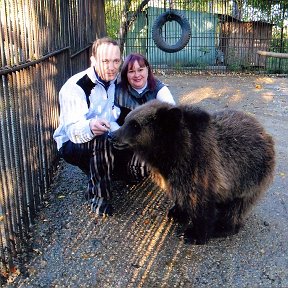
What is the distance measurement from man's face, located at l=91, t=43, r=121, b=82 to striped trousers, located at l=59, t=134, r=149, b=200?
2.23 ft

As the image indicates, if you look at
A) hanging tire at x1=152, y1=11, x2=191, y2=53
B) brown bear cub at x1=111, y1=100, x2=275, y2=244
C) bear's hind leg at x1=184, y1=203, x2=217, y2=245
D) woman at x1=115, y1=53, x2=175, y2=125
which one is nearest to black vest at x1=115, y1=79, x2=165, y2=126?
woman at x1=115, y1=53, x2=175, y2=125

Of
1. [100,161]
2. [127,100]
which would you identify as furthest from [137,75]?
[100,161]

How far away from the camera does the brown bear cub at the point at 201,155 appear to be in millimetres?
3574

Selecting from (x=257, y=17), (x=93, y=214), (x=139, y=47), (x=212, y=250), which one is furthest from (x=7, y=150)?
(x=257, y=17)

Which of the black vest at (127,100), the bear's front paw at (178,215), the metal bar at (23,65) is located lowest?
the bear's front paw at (178,215)

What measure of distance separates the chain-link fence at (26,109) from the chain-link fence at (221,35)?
10405mm

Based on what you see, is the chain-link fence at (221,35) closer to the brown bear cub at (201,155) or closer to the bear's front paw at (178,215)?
the bear's front paw at (178,215)

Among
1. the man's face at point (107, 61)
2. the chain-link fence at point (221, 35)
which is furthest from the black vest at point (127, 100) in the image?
the chain-link fence at point (221, 35)

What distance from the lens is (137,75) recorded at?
4441 mm

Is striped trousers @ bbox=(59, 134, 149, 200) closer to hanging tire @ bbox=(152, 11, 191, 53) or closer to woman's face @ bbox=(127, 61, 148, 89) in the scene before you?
woman's face @ bbox=(127, 61, 148, 89)

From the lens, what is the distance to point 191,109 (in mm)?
3652

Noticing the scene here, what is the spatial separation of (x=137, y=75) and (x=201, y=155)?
1289 mm

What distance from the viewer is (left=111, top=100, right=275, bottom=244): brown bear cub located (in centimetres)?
357

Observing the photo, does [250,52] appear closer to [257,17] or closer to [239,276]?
[257,17]
